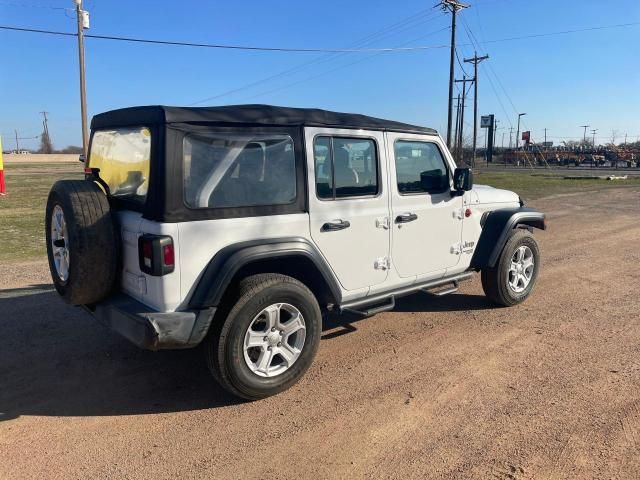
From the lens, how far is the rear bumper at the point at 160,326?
3.12 metres

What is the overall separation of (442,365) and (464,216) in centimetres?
159

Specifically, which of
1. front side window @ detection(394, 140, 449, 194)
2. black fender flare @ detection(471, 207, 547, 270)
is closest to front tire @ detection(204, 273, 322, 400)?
front side window @ detection(394, 140, 449, 194)

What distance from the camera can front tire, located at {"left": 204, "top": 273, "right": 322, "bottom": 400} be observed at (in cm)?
333

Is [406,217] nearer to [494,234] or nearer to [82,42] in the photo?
[494,234]

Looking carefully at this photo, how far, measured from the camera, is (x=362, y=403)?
3457 millimetres

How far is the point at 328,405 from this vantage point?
11.3 feet

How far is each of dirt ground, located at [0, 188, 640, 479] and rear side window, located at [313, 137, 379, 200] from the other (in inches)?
53.1

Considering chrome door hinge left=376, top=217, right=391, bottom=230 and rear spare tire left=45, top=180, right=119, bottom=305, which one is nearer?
rear spare tire left=45, top=180, right=119, bottom=305

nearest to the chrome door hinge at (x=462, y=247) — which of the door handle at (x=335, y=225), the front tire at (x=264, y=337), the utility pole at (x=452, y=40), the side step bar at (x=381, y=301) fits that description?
the side step bar at (x=381, y=301)

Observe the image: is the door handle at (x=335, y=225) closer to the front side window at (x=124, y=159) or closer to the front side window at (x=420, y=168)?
the front side window at (x=420, y=168)

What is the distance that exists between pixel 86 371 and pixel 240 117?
2265 millimetres

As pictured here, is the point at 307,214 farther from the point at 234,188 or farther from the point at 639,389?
the point at 639,389

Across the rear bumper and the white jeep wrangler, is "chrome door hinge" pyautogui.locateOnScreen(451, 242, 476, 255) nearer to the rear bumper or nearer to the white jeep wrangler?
the white jeep wrangler

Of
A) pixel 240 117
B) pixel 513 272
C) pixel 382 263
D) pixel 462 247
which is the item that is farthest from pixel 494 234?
pixel 240 117
